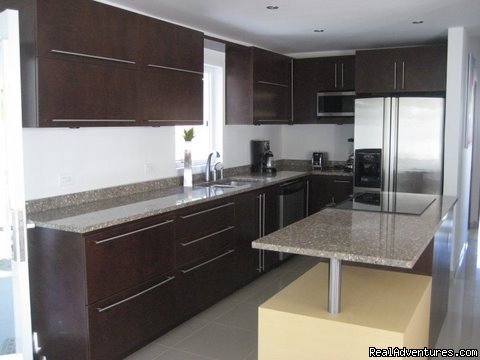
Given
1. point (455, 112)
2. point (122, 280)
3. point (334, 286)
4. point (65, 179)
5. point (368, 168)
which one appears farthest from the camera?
point (368, 168)

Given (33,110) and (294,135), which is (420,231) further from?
(294,135)

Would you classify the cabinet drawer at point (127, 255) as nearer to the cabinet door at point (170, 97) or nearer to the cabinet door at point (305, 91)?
the cabinet door at point (170, 97)

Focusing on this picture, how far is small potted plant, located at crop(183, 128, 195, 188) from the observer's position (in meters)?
4.35

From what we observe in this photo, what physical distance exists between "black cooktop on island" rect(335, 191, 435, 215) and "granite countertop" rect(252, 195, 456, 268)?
0.33 feet

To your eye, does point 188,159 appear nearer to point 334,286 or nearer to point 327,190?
point 327,190

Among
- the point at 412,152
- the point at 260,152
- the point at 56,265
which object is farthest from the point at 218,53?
the point at 56,265

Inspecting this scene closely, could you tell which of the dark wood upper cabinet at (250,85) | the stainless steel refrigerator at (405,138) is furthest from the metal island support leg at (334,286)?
the stainless steel refrigerator at (405,138)

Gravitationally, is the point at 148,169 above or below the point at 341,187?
above

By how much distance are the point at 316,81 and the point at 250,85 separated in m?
1.20

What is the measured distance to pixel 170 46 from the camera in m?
3.80

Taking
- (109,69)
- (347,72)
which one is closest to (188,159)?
(109,69)

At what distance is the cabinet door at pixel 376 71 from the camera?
17.4 ft

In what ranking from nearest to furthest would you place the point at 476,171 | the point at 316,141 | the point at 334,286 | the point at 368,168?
1. the point at 334,286
2. the point at 368,168
3. the point at 316,141
4. the point at 476,171

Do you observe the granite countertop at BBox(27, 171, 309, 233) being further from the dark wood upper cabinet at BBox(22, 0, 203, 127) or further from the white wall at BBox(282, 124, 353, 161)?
the white wall at BBox(282, 124, 353, 161)
